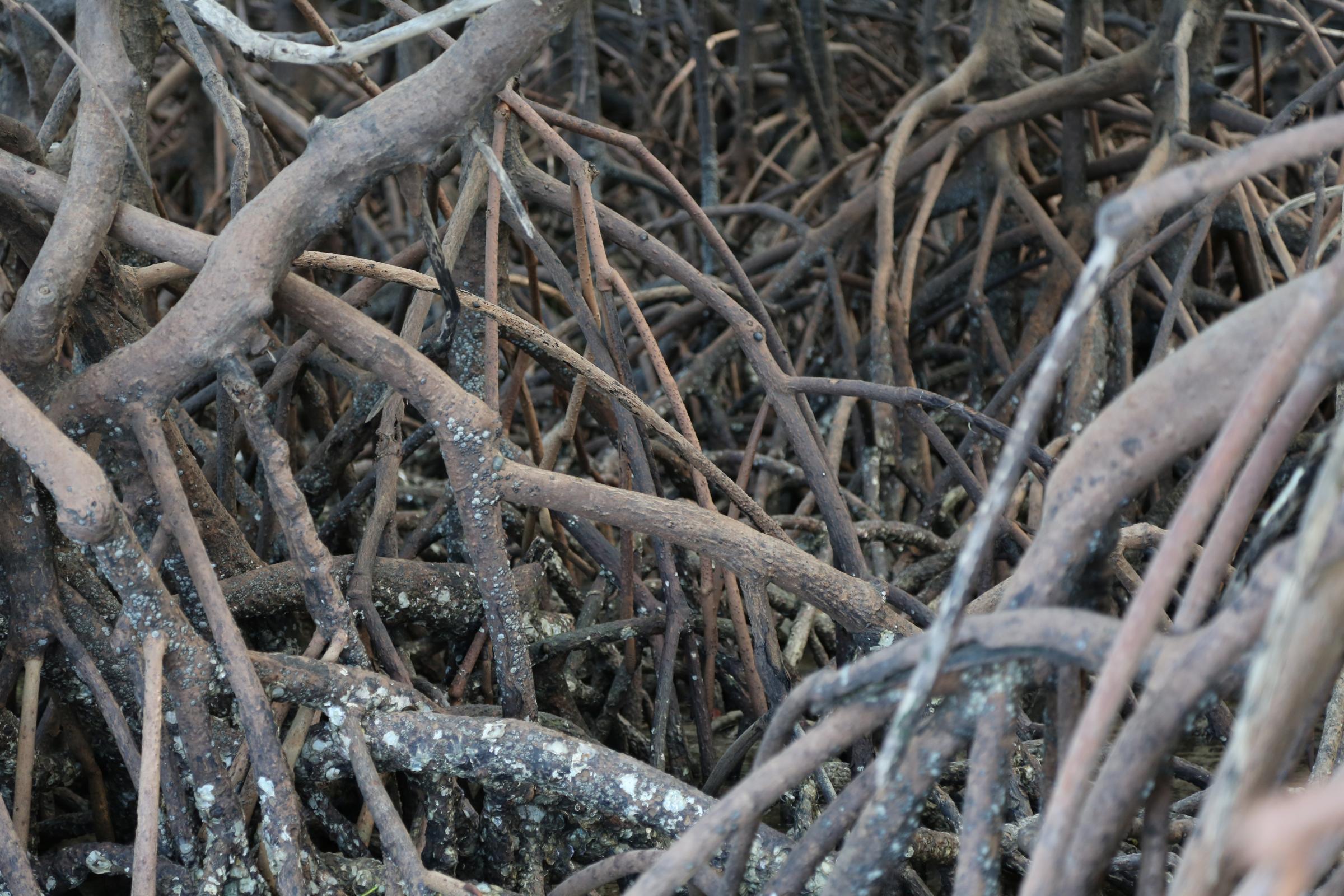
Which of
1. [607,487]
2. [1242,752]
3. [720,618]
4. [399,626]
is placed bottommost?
[720,618]

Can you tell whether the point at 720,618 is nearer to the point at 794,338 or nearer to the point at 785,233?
the point at 794,338

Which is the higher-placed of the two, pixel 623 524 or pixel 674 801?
pixel 623 524

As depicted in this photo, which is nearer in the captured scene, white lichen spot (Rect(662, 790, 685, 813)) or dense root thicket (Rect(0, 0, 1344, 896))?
dense root thicket (Rect(0, 0, 1344, 896))

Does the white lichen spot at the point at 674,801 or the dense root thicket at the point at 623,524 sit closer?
the dense root thicket at the point at 623,524

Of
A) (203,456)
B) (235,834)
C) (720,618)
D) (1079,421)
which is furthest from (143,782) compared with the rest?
(1079,421)

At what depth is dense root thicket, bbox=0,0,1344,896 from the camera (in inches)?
25.2

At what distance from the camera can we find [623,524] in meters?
1.15

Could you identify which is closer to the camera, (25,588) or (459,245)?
(25,588)

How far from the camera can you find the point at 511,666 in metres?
1.23

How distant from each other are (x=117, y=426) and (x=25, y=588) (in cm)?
20

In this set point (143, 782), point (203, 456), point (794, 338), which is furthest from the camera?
point (794, 338)

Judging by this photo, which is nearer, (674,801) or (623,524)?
(674,801)

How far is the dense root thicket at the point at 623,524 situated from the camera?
641mm

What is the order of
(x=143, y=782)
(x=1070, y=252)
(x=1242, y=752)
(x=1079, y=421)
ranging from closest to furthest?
(x=1242, y=752) → (x=143, y=782) → (x=1079, y=421) → (x=1070, y=252)
